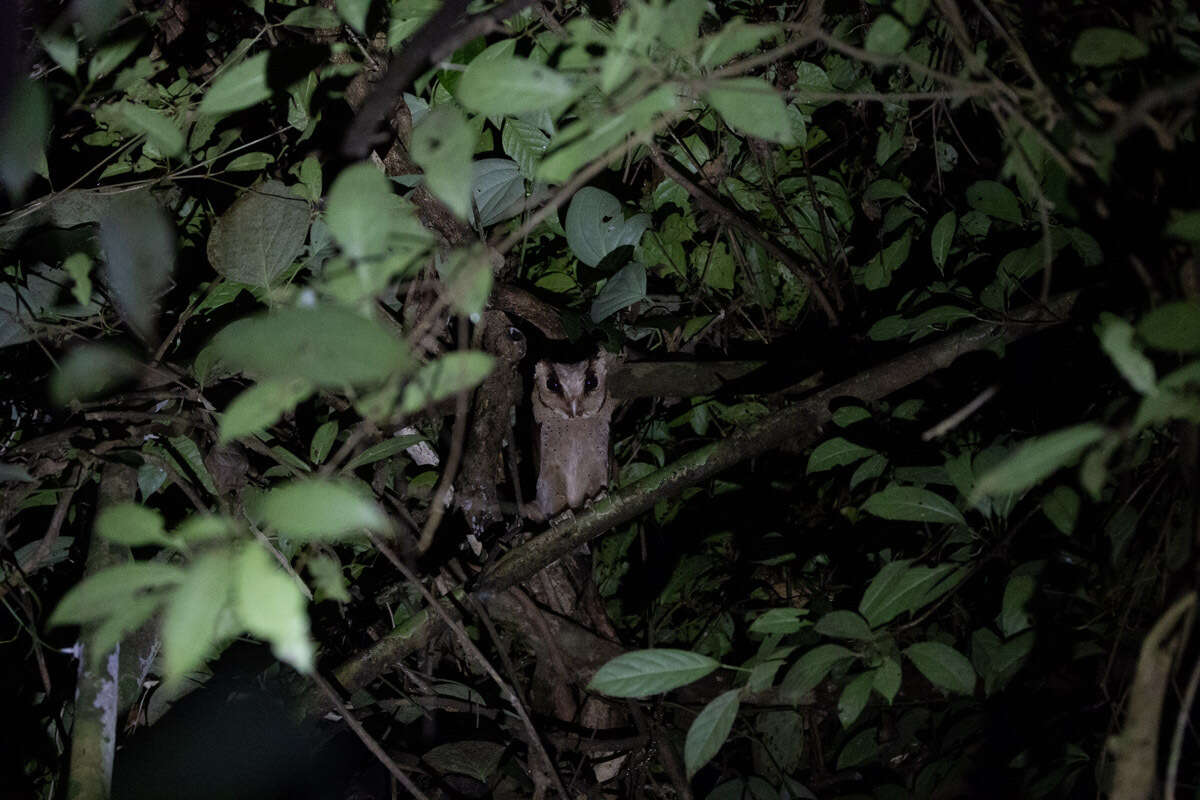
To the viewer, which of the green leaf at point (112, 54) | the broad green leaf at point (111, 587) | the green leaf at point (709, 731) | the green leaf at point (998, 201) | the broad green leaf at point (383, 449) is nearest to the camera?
the broad green leaf at point (111, 587)

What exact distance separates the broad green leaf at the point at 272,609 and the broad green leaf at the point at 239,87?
544 millimetres

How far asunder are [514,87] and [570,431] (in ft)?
5.88

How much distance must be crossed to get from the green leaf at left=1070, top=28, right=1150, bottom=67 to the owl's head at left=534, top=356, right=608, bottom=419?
1663 mm

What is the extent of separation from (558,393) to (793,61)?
1105mm

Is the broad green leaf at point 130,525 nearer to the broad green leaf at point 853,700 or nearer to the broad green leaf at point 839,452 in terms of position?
the broad green leaf at point 853,700

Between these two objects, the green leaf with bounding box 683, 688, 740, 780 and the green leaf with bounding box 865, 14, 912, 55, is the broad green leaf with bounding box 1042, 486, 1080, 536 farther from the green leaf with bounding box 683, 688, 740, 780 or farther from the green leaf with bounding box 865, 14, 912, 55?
the green leaf with bounding box 865, 14, 912, 55

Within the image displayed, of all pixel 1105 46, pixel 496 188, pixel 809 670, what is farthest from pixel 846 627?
pixel 496 188

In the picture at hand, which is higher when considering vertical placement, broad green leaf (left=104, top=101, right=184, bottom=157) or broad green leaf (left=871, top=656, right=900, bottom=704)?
broad green leaf (left=104, top=101, right=184, bottom=157)

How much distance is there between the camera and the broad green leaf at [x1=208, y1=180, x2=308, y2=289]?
1315 millimetres

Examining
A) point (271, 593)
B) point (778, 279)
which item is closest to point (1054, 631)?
point (778, 279)

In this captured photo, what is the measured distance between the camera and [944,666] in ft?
4.07

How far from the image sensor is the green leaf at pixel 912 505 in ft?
4.35

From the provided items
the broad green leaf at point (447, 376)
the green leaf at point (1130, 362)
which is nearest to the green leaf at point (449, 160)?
the broad green leaf at point (447, 376)

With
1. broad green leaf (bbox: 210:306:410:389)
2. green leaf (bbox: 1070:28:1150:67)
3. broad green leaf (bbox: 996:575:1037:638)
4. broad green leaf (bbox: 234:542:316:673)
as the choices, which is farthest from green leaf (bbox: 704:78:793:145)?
broad green leaf (bbox: 996:575:1037:638)
